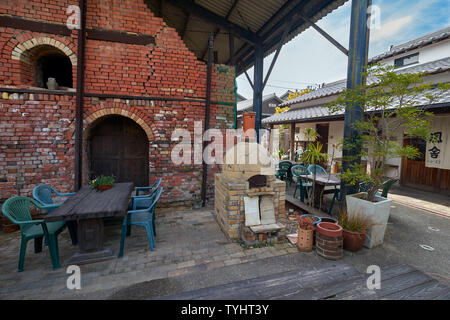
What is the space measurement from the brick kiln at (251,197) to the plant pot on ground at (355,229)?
1.02 m

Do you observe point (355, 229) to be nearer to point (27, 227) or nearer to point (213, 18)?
point (27, 227)

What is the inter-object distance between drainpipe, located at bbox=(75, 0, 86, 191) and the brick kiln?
325 centimetres

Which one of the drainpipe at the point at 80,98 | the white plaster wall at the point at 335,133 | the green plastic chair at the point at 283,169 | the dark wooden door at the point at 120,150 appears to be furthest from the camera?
the white plaster wall at the point at 335,133

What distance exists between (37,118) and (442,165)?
10.3 metres

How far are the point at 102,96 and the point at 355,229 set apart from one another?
5622 mm

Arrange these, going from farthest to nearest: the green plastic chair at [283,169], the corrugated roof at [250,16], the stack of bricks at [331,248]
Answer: the green plastic chair at [283,169], the corrugated roof at [250,16], the stack of bricks at [331,248]

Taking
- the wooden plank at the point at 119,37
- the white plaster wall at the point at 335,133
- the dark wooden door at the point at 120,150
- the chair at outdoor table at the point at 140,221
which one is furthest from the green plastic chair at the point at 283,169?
the wooden plank at the point at 119,37

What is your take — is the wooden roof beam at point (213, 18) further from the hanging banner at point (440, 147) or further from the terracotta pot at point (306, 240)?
the terracotta pot at point (306, 240)

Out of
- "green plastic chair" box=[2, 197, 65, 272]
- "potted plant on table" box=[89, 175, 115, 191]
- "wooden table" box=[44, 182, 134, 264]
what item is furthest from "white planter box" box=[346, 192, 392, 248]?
"green plastic chair" box=[2, 197, 65, 272]

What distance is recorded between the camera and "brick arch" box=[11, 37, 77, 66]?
13.0 ft

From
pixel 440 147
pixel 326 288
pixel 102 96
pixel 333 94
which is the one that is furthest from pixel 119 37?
pixel 440 147

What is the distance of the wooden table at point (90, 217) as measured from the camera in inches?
106

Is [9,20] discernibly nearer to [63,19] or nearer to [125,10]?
[63,19]

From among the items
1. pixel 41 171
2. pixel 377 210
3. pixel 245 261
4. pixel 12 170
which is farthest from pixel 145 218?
pixel 377 210
